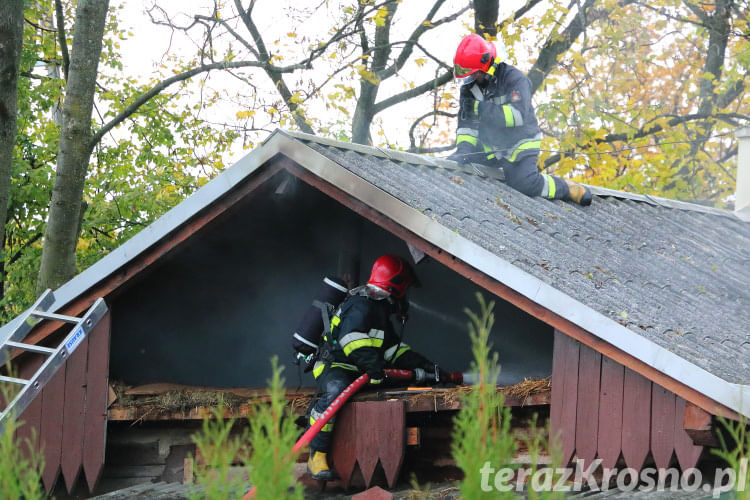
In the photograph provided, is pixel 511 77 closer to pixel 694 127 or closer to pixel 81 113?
pixel 81 113

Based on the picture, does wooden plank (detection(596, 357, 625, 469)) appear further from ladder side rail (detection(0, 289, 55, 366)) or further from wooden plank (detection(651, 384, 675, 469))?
ladder side rail (detection(0, 289, 55, 366))

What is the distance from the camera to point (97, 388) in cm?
712

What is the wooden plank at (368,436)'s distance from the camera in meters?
6.64

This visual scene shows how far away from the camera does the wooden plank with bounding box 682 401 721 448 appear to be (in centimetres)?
511

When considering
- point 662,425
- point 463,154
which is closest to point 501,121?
point 463,154

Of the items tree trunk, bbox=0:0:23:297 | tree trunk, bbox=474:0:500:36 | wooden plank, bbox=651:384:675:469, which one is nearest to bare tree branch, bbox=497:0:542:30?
tree trunk, bbox=474:0:500:36

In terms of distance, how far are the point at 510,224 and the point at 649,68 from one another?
69.7 feet

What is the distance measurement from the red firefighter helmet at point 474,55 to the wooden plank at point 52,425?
4.32 meters

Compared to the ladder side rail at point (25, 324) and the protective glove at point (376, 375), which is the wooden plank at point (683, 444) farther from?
the ladder side rail at point (25, 324)

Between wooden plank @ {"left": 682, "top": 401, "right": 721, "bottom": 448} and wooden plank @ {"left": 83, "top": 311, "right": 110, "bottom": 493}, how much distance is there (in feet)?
13.6

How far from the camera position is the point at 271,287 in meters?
9.28

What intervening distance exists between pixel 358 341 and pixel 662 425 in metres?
2.45

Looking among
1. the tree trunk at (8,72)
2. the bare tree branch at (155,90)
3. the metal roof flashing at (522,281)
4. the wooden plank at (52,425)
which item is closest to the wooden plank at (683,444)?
the metal roof flashing at (522,281)

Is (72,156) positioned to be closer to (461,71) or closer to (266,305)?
(266,305)
